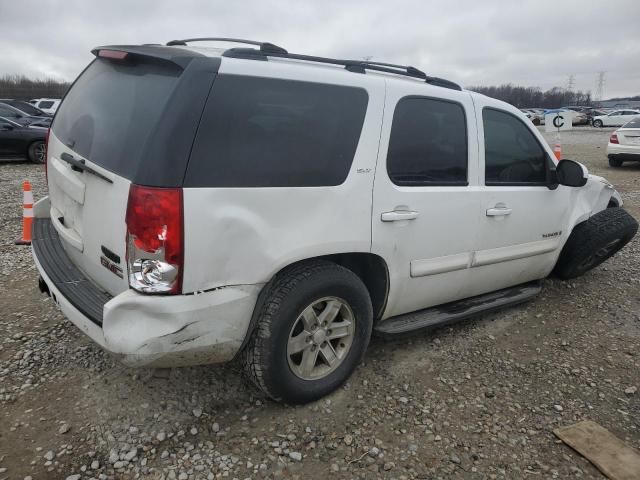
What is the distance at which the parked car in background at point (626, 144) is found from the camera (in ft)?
42.3

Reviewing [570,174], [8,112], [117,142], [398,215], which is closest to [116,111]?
[117,142]

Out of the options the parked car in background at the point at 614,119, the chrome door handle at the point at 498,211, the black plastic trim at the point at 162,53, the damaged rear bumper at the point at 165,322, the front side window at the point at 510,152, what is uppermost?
the parked car in background at the point at 614,119

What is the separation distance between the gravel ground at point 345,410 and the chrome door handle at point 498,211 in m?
0.94

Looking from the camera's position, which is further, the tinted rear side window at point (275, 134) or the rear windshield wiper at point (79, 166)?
the rear windshield wiper at point (79, 166)

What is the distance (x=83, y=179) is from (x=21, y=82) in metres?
58.8

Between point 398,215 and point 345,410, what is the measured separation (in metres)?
1.15

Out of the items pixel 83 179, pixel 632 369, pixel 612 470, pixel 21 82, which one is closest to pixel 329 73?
pixel 83 179

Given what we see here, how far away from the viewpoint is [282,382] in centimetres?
264

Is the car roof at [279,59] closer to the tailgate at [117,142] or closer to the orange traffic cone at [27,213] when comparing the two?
the tailgate at [117,142]

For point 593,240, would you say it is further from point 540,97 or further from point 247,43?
point 540,97

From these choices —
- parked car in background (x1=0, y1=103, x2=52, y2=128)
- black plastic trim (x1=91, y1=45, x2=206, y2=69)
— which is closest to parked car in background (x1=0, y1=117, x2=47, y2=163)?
parked car in background (x1=0, y1=103, x2=52, y2=128)

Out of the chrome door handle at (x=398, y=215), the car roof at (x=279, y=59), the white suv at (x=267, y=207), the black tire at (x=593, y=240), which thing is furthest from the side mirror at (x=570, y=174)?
the chrome door handle at (x=398, y=215)

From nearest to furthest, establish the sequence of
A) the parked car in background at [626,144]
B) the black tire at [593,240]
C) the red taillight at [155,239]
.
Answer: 1. the red taillight at [155,239]
2. the black tire at [593,240]
3. the parked car in background at [626,144]

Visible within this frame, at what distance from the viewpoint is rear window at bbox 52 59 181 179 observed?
229 cm
